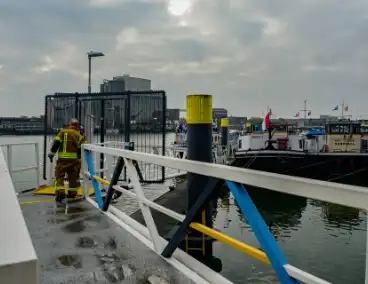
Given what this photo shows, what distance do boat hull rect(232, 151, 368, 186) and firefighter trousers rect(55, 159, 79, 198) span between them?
14674 mm

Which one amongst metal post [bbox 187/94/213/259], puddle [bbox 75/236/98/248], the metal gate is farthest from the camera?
the metal gate

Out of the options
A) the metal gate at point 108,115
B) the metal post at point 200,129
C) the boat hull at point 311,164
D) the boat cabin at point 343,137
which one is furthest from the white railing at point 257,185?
the boat cabin at point 343,137

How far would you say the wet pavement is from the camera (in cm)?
321

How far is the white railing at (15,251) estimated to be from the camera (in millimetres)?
763

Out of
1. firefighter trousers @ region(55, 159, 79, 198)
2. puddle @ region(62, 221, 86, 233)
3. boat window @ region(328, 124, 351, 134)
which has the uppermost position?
boat window @ region(328, 124, 351, 134)

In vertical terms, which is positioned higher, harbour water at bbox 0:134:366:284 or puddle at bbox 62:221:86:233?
puddle at bbox 62:221:86:233

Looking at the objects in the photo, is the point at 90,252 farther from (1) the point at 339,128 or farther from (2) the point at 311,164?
(1) the point at 339,128

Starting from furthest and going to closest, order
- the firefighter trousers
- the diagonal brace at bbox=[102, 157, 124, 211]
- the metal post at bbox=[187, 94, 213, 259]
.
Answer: the firefighter trousers
the metal post at bbox=[187, 94, 213, 259]
the diagonal brace at bbox=[102, 157, 124, 211]

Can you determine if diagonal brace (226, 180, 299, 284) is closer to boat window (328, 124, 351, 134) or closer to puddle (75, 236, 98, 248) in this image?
puddle (75, 236, 98, 248)

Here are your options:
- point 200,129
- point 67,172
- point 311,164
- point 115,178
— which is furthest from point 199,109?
point 311,164

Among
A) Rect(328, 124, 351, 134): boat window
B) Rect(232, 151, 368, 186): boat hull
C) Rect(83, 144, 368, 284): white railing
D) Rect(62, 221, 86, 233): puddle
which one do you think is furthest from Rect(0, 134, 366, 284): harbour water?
Rect(328, 124, 351, 134): boat window

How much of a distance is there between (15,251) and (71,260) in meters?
3.06

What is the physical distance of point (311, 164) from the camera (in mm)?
22719

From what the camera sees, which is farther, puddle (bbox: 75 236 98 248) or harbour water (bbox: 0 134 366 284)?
harbour water (bbox: 0 134 366 284)
